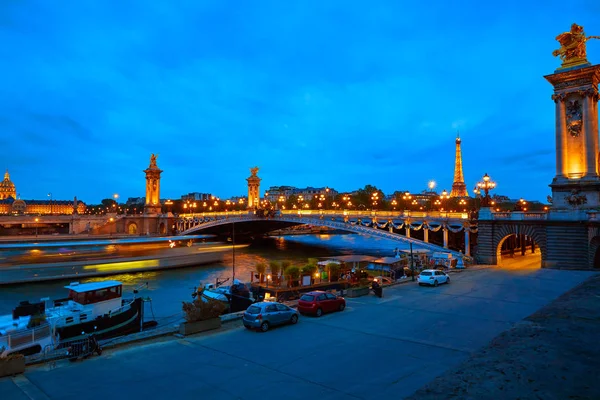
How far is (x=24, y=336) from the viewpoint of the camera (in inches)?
693

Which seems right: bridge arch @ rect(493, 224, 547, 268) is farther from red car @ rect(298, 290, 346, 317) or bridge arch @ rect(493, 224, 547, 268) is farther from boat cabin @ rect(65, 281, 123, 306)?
boat cabin @ rect(65, 281, 123, 306)

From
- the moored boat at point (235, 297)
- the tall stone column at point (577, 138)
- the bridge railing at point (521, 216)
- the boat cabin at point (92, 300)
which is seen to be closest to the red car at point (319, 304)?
the moored boat at point (235, 297)

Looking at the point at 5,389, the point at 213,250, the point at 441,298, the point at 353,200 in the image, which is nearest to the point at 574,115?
the point at 441,298

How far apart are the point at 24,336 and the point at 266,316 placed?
415 inches

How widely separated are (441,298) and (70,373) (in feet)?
54.2

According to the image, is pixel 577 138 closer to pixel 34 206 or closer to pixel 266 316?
pixel 266 316

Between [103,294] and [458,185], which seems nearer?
[103,294]

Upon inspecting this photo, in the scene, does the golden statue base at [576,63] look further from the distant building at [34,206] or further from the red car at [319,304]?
the distant building at [34,206]

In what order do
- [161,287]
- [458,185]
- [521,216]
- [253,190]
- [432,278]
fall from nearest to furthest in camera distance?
1. [432,278]
2. [521,216]
3. [161,287]
4. [253,190]
5. [458,185]

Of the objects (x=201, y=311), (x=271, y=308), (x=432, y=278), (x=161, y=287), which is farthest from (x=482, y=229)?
(x=161, y=287)

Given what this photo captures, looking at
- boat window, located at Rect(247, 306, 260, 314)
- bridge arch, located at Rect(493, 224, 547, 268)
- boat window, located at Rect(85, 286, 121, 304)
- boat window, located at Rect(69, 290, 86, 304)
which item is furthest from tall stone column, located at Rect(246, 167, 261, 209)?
boat window, located at Rect(247, 306, 260, 314)

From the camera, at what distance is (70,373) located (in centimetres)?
1137

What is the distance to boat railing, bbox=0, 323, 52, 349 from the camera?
55.4 ft

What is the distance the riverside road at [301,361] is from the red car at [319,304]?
14.6 inches
